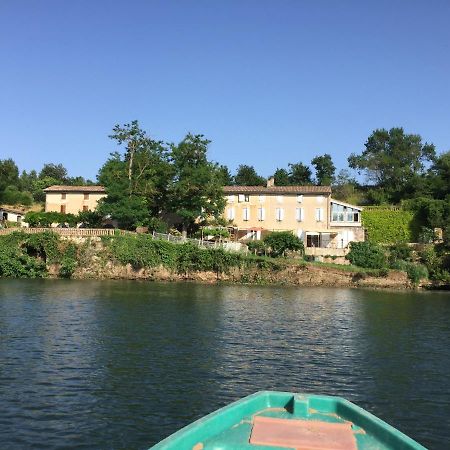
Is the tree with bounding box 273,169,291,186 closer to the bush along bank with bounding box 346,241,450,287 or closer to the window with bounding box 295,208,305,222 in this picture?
the window with bounding box 295,208,305,222

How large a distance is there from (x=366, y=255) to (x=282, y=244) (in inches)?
380

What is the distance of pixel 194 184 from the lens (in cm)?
6156

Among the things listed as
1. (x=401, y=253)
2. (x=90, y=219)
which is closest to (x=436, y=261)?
(x=401, y=253)

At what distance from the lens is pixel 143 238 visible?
182ft

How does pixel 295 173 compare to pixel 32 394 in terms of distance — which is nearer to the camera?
pixel 32 394

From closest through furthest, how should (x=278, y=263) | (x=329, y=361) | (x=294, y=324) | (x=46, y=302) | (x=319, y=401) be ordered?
(x=319, y=401), (x=329, y=361), (x=294, y=324), (x=46, y=302), (x=278, y=263)

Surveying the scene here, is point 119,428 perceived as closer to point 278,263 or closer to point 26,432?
point 26,432

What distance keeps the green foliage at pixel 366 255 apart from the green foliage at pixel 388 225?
27.7 feet

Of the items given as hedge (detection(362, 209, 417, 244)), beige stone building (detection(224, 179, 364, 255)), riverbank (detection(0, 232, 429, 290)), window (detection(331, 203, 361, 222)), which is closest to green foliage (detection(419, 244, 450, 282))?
riverbank (detection(0, 232, 429, 290))

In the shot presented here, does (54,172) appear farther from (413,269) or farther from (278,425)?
(278,425)

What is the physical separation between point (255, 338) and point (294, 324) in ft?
16.6

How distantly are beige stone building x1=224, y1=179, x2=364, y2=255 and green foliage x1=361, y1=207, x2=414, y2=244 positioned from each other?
2.24 meters

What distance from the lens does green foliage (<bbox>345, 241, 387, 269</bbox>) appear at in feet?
190

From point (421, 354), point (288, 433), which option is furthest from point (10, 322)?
point (288, 433)
